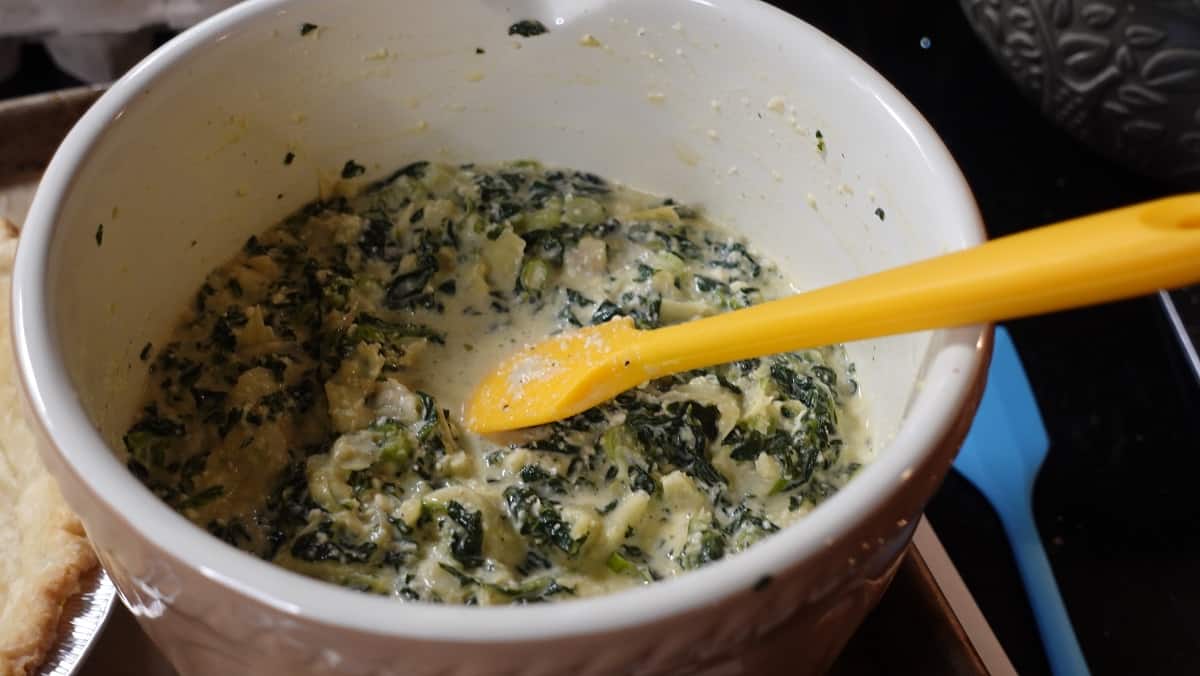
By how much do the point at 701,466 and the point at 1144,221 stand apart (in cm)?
50

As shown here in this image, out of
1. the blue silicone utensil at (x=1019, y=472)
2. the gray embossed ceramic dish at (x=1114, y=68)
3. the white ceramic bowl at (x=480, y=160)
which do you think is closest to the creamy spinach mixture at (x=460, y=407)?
the white ceramic bowl at (x=480, y=160)

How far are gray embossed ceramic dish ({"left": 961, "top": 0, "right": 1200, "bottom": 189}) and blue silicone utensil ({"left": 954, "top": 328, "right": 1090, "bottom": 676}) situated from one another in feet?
1.17

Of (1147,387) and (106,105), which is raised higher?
(106,105)

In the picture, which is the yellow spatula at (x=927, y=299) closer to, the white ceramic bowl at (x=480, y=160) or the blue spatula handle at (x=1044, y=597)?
the white ceramic bowl at (x=480, y=160)

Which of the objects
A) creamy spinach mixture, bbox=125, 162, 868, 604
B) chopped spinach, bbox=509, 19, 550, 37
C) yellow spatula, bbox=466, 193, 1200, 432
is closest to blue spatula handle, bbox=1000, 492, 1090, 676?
creamy spinach mixture, bbox=125, 162, 868, 604

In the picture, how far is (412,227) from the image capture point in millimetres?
1378

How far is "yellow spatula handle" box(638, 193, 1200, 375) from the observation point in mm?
729

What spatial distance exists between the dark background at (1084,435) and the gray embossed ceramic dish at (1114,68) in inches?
5.9

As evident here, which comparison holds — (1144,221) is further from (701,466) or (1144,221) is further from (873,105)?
(701,466)

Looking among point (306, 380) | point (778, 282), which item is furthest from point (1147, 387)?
point (306, 380)

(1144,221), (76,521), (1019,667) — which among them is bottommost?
(1019,667)

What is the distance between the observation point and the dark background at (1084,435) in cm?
131

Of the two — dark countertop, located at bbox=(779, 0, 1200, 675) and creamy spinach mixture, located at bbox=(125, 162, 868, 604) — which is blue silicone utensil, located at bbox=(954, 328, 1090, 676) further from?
creamy spinach mixture, located at bbox=(125, 162, 868, 604)

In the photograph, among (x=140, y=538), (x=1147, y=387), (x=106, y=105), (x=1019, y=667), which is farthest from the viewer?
(x=1147, y=387)
